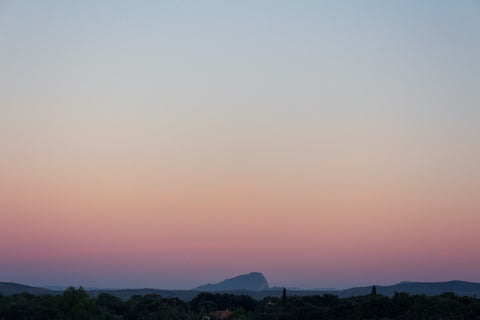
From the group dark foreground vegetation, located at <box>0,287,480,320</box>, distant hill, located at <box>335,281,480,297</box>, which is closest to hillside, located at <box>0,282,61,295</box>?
dark foreground vegetation, located at <box>0,287,480,320</box>

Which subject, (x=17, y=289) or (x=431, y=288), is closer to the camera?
(x=17, y=289)

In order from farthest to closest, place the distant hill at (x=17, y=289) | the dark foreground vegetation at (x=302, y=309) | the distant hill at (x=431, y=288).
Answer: the distant hill at (x=431, y=288) < the distant hill at (x=17, y=289) < the dark foreground vegetation at (x=302, y=309)

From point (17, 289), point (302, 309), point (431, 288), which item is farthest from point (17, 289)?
point (431, 288)

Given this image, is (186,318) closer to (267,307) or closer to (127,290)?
(267,307)

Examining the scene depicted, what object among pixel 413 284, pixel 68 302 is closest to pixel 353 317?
pixel 68 302

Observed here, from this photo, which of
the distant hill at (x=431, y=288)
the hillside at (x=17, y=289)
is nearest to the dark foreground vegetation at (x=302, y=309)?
the hillside at (x=17, y=289)

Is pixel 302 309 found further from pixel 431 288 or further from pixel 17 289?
pixel 431 288

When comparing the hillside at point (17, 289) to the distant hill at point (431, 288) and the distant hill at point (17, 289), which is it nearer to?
the distant hill at point (17, 289)

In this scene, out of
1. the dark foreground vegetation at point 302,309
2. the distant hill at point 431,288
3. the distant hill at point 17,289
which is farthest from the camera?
the distant hill at point 431,288

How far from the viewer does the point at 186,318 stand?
4888cm

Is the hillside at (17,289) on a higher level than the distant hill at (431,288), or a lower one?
higher

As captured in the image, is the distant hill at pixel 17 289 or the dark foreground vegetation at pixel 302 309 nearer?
the dark foreground vegetation at pixel 302 309

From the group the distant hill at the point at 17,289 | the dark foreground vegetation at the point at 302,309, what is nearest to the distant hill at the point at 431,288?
the distant hill at the point at 17,289

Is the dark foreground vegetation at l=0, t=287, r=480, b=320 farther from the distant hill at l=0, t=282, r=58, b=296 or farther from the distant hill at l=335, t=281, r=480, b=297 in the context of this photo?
the distant hill at l=335, t=281, r=480, b=297
